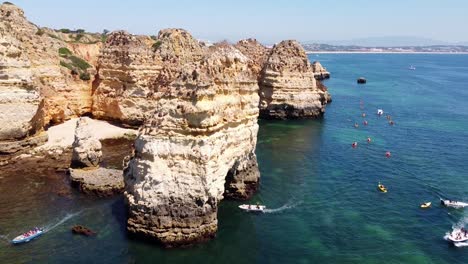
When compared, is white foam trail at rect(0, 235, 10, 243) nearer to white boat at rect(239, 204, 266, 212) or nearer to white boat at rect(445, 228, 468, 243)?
white boat at rect(239, 204, 266, 212)

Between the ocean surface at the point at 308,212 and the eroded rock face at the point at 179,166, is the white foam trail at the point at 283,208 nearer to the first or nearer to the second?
the ocean surface at the point at 308,212

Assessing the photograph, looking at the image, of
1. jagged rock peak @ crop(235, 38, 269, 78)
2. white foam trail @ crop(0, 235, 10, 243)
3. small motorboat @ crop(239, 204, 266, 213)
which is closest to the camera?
white foam trail @ crop(0, 235, 10, 243)

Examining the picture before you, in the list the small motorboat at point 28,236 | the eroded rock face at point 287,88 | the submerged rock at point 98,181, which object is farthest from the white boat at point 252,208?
the eroded rock face at point 287,88

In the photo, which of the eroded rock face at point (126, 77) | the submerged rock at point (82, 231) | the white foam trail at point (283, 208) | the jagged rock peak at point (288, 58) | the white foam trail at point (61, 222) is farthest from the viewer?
the jagged rock peak at point (288, 58)

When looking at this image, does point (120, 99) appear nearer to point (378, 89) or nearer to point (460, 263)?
point (460, 263)

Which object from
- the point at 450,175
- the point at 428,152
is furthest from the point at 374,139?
the point at 450,175

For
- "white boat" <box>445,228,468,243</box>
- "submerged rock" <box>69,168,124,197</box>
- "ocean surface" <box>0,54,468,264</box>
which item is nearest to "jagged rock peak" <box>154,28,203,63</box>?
"ocean surface" <box>0,54,468,264</box>

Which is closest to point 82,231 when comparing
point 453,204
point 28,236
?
point 28,236
